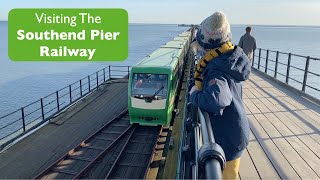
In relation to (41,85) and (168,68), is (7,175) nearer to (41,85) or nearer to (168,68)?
(168,68)

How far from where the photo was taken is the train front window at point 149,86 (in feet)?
38.9

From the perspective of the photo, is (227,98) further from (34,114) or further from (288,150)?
(34,114)

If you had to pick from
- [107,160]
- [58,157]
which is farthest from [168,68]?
[58,157]

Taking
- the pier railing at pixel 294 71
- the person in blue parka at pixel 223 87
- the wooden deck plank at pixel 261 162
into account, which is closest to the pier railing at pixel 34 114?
the pier railing at pixel 294 71

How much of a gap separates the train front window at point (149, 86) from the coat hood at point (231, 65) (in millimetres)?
9203

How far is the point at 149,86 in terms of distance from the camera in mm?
12148

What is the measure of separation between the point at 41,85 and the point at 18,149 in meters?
30.9

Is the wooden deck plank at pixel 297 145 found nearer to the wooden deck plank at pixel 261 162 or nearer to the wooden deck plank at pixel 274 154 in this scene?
the wooden deck plank at pixel 274 154

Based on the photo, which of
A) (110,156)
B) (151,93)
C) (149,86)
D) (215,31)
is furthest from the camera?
(149,86)

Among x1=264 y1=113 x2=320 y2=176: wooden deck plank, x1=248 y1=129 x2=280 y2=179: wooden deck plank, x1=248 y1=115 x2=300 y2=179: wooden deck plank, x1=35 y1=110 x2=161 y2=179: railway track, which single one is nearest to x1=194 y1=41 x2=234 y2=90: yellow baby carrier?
x1=248 y1=129 x2=280 y2=179: wooden deck plank

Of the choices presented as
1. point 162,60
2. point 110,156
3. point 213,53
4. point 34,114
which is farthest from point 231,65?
point 34,114

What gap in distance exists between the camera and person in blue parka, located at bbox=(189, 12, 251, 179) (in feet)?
7.68

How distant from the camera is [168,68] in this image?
12078 millimetres

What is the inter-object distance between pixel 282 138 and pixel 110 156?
653 centimetres
